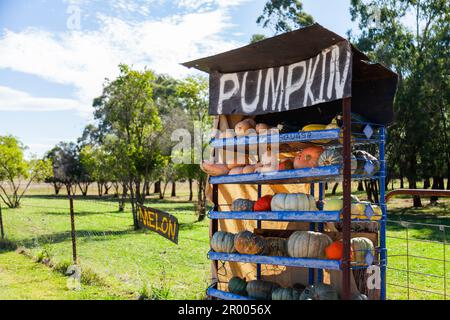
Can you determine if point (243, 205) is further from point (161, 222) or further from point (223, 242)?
point (161, 222)

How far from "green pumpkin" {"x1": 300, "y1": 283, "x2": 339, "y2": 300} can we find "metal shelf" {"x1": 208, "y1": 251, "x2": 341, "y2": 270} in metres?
0.34

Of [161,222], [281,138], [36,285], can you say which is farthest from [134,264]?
[281,138]

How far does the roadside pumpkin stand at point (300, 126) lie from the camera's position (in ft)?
16.3

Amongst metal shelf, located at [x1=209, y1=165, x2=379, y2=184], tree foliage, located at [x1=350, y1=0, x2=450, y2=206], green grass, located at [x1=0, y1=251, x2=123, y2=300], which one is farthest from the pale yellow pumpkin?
tree foliage, located at [x1=350, y1=0, x2=450, y2=206]

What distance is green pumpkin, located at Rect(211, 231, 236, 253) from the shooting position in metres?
5.94

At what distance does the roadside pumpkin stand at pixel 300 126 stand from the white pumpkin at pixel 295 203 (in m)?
0.12

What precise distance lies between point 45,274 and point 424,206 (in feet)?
88.7

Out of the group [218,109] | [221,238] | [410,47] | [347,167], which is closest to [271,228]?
[221,238]

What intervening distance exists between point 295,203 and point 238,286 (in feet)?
4.55

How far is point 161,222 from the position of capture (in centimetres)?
687

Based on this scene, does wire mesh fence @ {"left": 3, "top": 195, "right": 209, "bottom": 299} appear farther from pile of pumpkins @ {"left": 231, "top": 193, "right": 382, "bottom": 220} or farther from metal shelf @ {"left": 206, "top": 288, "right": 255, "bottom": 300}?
pile of pumpkins @ {"left": 231, "top": 193, "right": 382, "bottom": 220}

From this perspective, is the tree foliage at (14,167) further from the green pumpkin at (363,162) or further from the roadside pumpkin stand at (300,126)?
the green pumpkin at (363,162)
